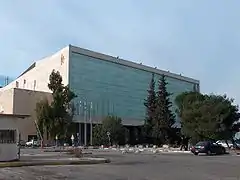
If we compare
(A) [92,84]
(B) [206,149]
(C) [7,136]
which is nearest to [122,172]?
(C) [7,136]

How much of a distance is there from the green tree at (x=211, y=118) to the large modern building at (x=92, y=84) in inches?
2411

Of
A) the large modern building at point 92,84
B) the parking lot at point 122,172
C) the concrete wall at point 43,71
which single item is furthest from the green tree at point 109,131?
the parking lot at point 122,172

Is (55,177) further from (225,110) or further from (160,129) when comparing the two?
(160,129)

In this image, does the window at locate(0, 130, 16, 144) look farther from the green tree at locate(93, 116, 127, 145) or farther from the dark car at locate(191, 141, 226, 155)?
the green tree at locate(93, 116, 127, 145)

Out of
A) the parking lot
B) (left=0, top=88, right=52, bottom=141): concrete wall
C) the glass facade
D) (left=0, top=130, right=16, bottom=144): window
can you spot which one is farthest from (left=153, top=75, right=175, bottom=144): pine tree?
the parking lot

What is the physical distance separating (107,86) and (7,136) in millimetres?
107404

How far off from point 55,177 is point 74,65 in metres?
109

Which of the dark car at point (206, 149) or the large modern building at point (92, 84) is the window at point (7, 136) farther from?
the large modern building at point (92, 84)

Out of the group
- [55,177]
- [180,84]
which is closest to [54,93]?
[55,177]

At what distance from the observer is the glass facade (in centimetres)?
12725

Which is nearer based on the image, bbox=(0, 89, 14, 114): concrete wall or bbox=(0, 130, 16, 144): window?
bbox=(0, 130, 16, 144): window

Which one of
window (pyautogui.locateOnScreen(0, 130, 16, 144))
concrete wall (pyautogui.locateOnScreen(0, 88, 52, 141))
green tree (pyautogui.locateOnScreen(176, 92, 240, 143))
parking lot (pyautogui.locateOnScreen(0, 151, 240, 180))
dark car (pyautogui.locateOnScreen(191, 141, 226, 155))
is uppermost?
concrete wall (pyautogui.locateOnScreen(0, 88, 52, 141))

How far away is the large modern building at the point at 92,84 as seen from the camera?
4908 inches

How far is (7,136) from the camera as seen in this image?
96.7 feet
